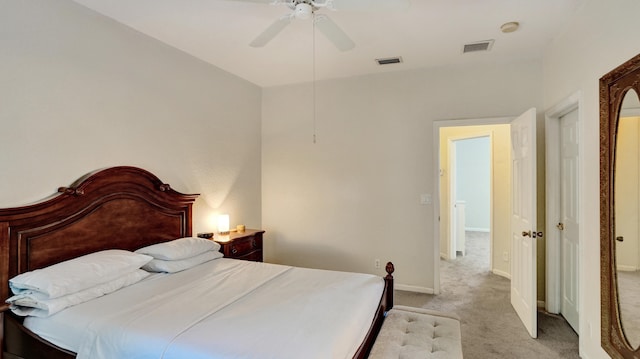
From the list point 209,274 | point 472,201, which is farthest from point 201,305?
point 472,201

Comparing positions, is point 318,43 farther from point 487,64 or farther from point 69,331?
point 69,331

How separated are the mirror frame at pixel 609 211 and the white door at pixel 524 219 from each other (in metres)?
0.67

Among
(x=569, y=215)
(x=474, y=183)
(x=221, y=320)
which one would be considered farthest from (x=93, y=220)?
(x=474, y=183)

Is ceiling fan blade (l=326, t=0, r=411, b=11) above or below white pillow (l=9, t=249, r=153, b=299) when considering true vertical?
above

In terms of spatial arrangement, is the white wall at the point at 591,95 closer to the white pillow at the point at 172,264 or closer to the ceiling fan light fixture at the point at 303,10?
the ceiling fan light fixture at the point at 303,10

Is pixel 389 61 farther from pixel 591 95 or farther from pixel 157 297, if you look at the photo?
pixel 157 297

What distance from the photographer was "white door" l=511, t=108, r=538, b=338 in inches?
108

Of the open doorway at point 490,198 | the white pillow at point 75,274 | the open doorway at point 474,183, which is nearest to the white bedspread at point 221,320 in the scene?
the white pillow at point 75,274

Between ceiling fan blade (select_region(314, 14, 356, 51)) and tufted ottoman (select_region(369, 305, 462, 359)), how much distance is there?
1.91 m

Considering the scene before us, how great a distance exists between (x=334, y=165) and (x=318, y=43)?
1.59 m

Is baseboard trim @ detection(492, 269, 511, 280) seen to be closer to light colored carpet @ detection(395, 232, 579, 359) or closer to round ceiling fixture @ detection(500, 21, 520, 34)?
light colored carpet @ detection(395, 232, 579, 359)

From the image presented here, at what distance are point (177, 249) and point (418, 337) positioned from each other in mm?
1927

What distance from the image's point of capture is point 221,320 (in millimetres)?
1635

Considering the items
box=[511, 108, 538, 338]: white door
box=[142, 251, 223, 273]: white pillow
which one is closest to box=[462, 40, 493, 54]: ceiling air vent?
box=[511, 108, 538, 338]: white door
